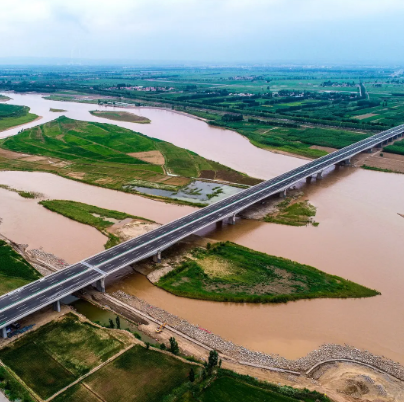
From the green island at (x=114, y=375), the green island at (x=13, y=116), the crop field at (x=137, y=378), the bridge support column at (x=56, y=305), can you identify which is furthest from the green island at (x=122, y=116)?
the crop field at (x=137, y=378)

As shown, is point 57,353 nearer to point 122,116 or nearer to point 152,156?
point 152,156

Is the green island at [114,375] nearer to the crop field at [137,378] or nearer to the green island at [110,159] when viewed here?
the crop field at [137,378]

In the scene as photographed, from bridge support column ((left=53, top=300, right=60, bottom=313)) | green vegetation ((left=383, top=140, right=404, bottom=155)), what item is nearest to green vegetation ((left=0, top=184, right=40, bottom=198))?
bridge support column ((left=53, top=300, right=60, bottom=313))

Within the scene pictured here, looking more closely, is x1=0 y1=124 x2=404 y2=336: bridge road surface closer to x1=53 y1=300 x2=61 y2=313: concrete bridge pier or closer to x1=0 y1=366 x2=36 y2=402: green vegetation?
x1=53 y1=300 x2=61 y2=313: concrete bridge pier

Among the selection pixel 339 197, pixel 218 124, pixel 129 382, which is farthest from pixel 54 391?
pixel 218 124

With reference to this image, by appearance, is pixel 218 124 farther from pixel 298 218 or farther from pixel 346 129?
pixel 298 218

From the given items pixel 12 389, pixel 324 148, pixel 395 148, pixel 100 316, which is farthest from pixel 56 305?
pixel 395 148
